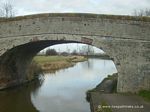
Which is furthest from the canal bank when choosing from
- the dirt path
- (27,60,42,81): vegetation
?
(27,60,42,81): vegetation

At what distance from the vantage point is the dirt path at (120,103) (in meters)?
11.8

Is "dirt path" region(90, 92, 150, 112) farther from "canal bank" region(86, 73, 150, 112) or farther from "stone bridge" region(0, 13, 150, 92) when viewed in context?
"stone bridge" region(0, 13, 150, 92)

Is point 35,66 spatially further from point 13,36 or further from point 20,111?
point 20,111

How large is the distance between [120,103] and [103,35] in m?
5.15

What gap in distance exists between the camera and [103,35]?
56.4 feet

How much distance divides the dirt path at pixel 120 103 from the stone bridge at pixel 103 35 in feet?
5.78

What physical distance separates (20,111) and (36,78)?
11.8 meters

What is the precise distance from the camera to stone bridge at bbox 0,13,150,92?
1653 cm

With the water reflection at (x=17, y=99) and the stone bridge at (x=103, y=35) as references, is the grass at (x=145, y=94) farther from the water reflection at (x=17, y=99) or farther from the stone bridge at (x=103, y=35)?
the water reflection at (x=17, y=99)

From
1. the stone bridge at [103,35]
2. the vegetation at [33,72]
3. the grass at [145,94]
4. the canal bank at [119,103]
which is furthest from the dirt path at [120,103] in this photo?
the vegetation at [33,72]

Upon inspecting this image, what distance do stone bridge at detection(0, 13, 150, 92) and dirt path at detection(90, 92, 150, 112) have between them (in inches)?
69.3

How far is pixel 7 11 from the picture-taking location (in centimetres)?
3862

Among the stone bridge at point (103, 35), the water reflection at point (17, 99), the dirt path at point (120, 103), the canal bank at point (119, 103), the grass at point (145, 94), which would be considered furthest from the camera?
the stone bridge at point (103, 35)

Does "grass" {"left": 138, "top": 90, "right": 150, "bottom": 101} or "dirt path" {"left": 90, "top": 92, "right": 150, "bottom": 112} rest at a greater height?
"dirt path" {"left": 90, "top": 92, "right": 150, "bottom": 112}
